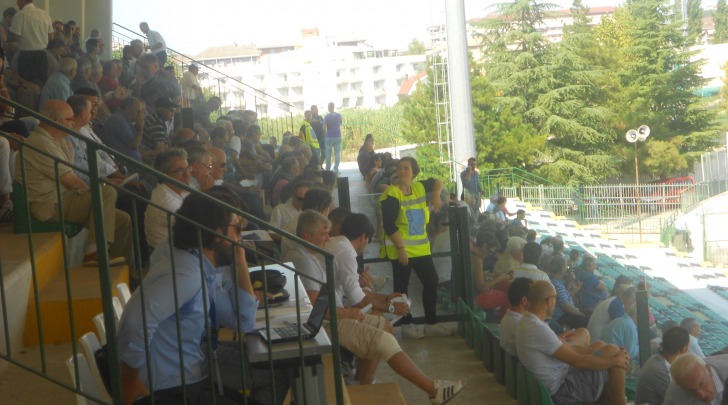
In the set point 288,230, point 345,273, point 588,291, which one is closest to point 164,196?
point 345,273

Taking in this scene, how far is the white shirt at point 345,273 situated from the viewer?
232 inches

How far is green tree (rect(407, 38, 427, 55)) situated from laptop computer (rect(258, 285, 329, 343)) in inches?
2756

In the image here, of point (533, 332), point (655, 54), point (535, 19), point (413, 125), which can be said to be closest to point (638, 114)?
point (655, 54)

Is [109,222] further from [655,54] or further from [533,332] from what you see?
[655,54]

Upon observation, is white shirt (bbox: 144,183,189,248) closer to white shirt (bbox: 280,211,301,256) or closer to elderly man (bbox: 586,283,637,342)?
white shirt (bbox: 280,211,301,256)

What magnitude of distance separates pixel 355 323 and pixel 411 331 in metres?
3.05

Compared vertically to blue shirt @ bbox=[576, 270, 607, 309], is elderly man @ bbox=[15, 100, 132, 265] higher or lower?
higher

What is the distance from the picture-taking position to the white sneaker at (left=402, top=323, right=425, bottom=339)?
8.44 m

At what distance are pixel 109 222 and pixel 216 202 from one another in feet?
7.13

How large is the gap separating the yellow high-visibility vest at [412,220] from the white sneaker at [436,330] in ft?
2.24

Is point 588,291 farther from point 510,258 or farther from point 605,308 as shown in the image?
point 605,308

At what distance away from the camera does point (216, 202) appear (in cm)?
344

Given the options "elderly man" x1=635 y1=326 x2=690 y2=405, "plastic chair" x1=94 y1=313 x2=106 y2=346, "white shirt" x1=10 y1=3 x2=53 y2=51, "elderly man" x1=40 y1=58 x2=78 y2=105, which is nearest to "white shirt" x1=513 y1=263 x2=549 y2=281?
"elderly man" x1=635 y1=326 x2=690 y2=405

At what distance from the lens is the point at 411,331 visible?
8445mm
